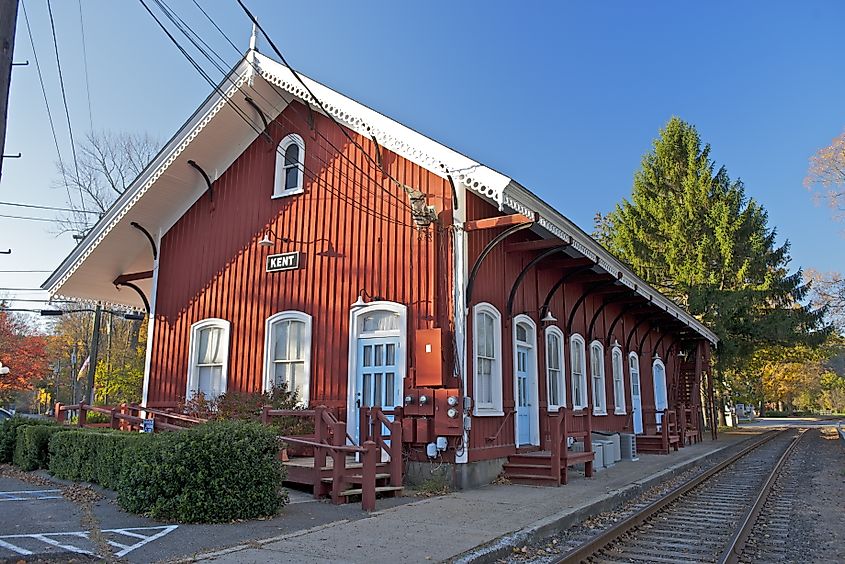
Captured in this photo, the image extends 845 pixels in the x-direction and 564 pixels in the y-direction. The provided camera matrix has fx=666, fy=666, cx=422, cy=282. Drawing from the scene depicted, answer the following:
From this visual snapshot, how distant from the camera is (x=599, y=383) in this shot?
16.4m

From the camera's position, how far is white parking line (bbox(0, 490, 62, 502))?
8742 mm

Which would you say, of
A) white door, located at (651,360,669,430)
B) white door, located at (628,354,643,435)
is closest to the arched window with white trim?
white door, located at (628,354,643,435)

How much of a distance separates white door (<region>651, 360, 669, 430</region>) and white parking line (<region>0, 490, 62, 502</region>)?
1797 centimetres

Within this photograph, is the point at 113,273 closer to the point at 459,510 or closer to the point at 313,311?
the point at 313,311

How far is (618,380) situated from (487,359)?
8.28 m

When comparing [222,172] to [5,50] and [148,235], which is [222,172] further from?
[5,50]

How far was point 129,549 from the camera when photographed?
5875 millimetres

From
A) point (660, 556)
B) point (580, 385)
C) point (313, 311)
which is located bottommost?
point (660, 556)

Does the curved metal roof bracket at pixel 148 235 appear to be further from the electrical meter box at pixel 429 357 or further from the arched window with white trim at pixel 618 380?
the arched window with white trim at pixel 618 380

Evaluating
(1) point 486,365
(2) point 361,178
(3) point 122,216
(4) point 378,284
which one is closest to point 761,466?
(1) point 486,365

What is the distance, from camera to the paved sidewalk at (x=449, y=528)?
5613 mm

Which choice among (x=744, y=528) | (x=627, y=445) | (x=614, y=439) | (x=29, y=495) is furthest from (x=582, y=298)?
(x=29, y=495)

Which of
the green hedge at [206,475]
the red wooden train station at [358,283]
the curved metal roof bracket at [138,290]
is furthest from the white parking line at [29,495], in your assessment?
the curved metal roof bracket at [138,290]

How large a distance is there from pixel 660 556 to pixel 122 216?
38.8ft
